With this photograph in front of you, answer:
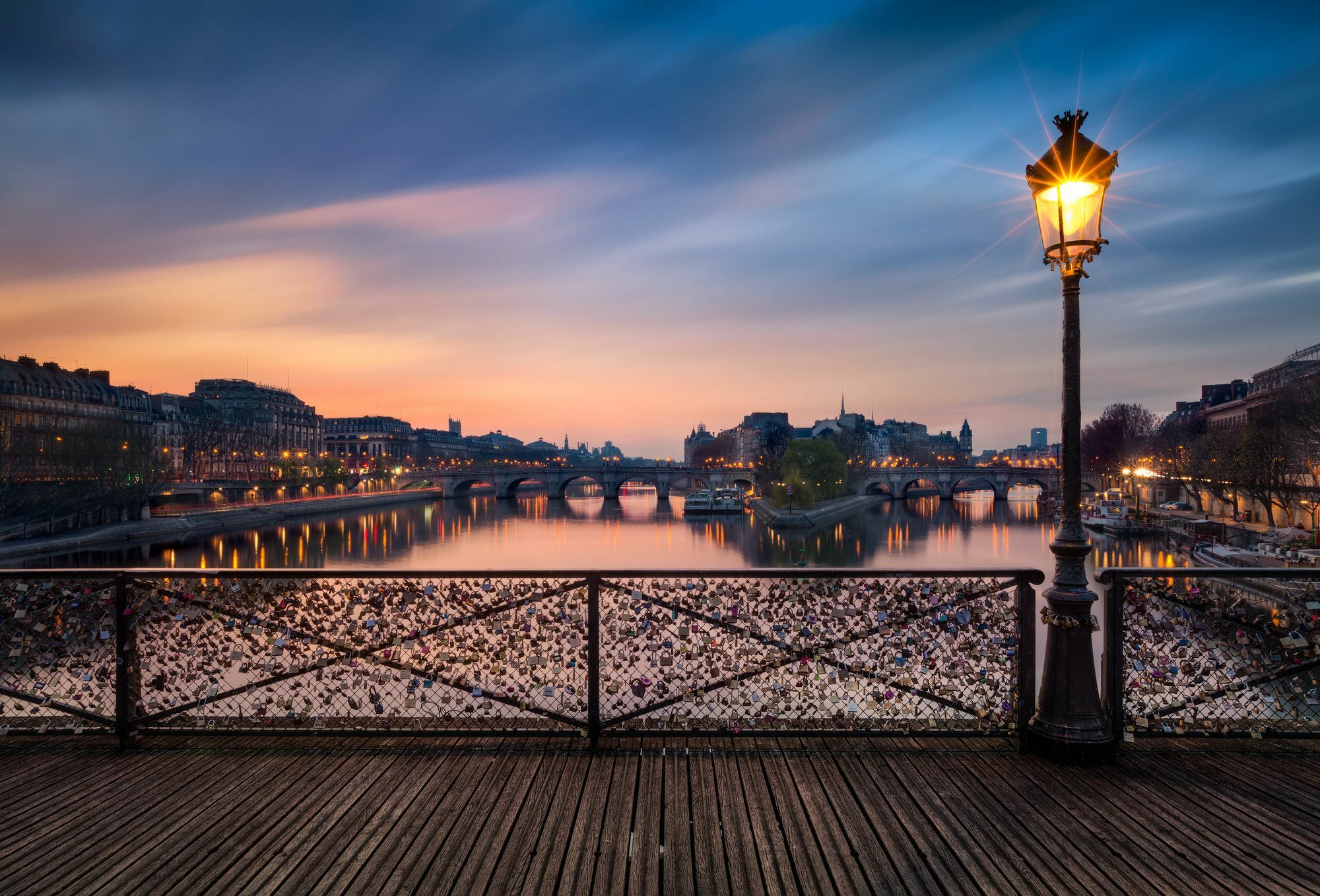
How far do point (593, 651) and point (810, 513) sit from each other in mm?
64148

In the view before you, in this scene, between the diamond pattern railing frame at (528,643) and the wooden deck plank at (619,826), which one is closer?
the wooden deck plank at (619,826)

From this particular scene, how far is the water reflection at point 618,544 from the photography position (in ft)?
153

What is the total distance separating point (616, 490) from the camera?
116688 mm

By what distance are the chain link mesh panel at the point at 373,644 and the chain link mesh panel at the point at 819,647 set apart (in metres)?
0.48

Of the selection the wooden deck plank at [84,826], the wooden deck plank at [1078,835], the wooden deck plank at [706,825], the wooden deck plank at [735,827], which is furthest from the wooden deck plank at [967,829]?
the wooden deck plank at [84,826]

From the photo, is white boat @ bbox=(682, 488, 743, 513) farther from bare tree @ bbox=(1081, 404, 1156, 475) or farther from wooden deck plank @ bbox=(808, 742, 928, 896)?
wooden deck plank @ bbox=(808, 742, 928, 896)

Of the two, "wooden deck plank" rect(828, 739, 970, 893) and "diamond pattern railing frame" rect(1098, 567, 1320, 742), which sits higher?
"diamond pattern railing frame" rect(1098, 567, 1320, 742)

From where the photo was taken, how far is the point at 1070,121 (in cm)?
577

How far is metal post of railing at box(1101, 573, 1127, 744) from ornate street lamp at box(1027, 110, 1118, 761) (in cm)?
13

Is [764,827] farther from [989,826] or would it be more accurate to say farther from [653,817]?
[989,826]

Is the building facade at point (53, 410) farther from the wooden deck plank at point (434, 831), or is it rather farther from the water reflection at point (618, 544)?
the wooden deck plank at point (434, 831)

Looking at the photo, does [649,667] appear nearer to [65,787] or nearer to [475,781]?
[475,781]

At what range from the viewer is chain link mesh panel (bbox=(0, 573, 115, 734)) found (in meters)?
6.04

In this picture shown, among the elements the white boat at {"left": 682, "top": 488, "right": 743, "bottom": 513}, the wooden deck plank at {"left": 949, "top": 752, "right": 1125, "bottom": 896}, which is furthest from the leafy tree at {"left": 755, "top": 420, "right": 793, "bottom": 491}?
the wooden deck plank at {"left": 949, "top": 752, "right": 1125, "bottom": 896}
